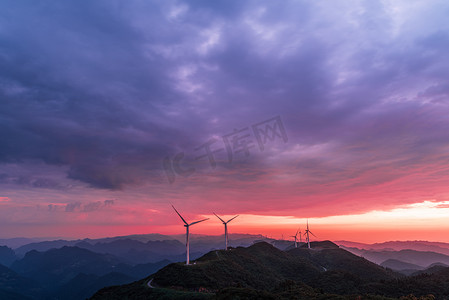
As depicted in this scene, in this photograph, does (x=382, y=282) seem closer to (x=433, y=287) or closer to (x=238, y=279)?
(x=433, y=287)

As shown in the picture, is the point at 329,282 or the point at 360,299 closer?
the point at 360,299

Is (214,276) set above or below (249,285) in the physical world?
above

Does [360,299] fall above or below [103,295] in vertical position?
above

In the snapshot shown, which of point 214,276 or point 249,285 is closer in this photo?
point 214,276

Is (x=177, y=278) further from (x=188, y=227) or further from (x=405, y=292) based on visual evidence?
(x=405, y=292)

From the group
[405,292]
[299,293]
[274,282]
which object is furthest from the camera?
[274,282]

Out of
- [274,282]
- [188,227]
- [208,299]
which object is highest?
[188,227]

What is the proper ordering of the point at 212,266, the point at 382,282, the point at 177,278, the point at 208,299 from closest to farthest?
the point at 208,299
the point at 177,278
the point at 382,282
the point at 212,266

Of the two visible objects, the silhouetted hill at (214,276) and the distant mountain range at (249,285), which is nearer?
the distant mountain range at (249,285)

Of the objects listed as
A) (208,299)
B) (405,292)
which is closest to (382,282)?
(405,292)

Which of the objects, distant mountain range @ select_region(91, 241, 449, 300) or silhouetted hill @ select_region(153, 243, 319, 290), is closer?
distant mountain range @ select_region(91, 241, 449, 300)
